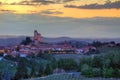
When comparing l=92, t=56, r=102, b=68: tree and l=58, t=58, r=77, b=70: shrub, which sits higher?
l=92, t=56, r=102, b=68: tree

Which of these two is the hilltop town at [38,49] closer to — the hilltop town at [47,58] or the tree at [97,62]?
the hilltop town at [47,58]

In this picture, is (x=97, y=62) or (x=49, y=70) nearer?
(x=97, y=62)

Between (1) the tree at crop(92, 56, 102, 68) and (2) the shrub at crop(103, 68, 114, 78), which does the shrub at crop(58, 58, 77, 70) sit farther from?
(2) the shrub at crop(103, 68, 114, 78)

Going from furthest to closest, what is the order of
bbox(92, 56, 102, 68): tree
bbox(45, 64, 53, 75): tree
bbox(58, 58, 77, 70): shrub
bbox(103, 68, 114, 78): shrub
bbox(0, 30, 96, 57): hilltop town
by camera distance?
1. bbox(0, 30, 96, 57): hilltop town
2. bbox(58, 58, 77, 70): shrub
3. bbox(45, 64, 53, 75): tree
4. bbox(92, 56, 102, 68): tree
5. bbox(103, 68, 114, 78): shrub

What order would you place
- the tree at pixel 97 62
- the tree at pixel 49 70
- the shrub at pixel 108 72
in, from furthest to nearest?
1. the tree at pixel 49 70
2. the tree at pixel 97 62
3. the shrub at pixel 108 72

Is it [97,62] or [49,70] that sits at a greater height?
[97,62]

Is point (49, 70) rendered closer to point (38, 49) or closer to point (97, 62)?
point (97, 62)

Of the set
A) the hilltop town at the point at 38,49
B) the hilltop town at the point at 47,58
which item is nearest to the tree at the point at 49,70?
the hilltop town at the point at 47,58

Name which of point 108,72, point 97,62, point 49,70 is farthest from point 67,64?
point 108,72

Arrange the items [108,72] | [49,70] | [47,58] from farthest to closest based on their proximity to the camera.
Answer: [47,58] → [49,70] → [108,72]

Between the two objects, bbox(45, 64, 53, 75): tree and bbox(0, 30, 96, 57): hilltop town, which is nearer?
bbox(45, 64, 53, 75): tree

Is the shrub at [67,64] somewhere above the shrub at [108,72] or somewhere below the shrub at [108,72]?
below

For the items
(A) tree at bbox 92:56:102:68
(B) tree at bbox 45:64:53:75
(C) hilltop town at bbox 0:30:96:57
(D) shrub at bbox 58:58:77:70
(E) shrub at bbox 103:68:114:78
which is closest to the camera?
(E) shrub at bbox 103:68:114:78

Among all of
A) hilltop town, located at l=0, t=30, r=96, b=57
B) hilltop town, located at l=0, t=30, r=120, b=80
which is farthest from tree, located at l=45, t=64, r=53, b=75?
hilltop town, located at l=0, t=30, r=96, b=57
